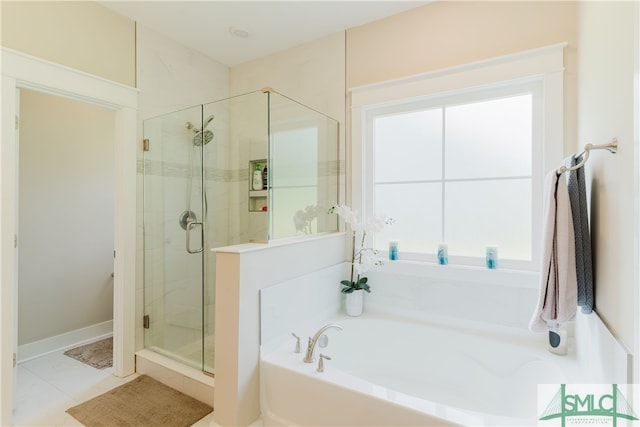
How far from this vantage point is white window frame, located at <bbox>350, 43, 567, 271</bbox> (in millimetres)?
1787

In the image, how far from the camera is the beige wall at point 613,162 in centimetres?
94

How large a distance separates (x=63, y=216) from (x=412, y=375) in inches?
126

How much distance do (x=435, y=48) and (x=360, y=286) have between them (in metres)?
1.74

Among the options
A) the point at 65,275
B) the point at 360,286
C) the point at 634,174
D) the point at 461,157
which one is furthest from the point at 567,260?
the point at 65,275

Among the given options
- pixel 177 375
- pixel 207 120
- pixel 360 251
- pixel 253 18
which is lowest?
pixel 177 375

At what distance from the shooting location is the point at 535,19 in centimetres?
185

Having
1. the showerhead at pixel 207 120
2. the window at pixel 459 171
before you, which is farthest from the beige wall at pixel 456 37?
the showerhead at pixel 207 120

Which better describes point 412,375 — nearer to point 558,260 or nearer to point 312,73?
point 558,260

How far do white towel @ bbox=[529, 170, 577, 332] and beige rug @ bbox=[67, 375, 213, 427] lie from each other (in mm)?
1864

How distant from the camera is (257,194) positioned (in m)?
2.16

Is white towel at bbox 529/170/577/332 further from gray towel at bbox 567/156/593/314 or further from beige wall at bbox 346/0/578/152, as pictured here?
beige wall at bbox 346/0/578/152

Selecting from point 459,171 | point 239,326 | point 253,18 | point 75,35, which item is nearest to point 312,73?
point 253,18

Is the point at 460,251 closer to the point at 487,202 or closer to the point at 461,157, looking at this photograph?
the point at 487,202

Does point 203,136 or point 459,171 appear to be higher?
point 203,136
